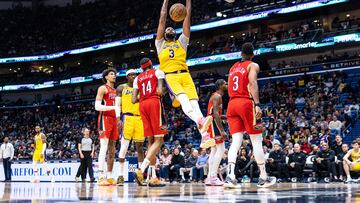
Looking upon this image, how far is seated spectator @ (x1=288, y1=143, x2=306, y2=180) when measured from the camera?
49.9 ft

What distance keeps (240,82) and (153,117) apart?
1.59m

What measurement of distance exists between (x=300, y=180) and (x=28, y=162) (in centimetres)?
1384

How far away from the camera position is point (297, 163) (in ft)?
49.9

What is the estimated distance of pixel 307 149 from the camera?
57.9ft

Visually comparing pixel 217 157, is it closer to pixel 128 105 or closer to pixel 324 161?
pixel 128 105

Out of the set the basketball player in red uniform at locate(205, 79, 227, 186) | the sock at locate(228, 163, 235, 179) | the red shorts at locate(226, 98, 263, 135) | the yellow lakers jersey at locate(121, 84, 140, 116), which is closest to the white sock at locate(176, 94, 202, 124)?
the red shorts at locate(226, 98, 263, 135)

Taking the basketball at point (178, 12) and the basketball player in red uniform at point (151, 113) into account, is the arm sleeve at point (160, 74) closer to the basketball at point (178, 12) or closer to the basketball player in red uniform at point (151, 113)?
the basketball player in red uniform at point (151, 113)

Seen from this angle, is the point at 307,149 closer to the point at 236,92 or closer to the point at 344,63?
the point at 236,92

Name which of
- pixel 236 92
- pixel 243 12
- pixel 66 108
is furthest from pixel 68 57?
pixel 236 92

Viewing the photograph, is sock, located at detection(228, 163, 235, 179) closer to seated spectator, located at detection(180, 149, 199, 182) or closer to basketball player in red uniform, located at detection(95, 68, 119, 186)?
basketball player in red uniform, located at detection(95, 68, 119, 186)

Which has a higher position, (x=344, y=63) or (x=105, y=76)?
(x=344, y=63)

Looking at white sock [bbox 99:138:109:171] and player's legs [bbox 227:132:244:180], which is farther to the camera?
white sock [bbox 99:138:109:171]

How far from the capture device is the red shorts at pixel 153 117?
8305mm

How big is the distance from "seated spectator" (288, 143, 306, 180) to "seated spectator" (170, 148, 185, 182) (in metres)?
4.36
